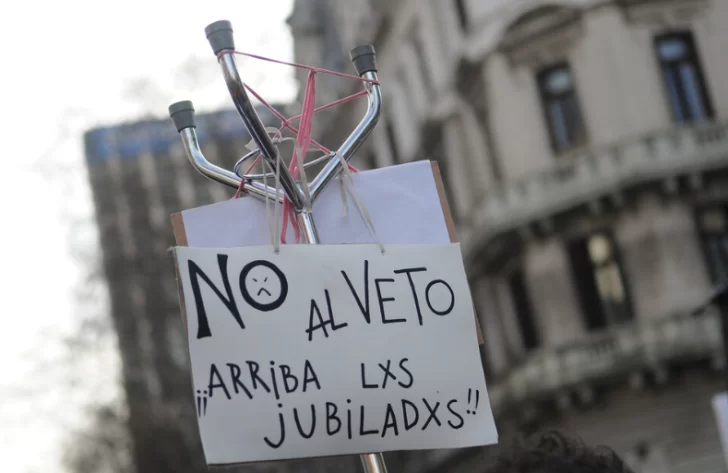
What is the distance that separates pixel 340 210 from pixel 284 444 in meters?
0.72

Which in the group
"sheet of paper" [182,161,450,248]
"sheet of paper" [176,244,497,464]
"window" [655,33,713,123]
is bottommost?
"sheet of paper" [176,244,497,464]

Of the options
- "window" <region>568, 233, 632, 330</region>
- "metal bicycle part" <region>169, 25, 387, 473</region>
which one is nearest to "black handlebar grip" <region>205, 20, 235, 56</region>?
"metal bicycle part" <region>169, 25, 387, 473</region>

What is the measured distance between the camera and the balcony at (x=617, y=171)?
69.4 ft

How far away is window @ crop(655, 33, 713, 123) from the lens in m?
21.8

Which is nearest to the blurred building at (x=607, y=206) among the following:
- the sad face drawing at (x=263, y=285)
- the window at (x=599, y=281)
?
the window at (x=599, y=281)

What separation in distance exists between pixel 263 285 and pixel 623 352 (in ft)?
61.9

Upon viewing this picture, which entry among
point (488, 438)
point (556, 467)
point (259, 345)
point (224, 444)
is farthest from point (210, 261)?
point (556, 467)

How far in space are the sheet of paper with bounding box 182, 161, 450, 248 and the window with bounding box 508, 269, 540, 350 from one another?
20.2 m

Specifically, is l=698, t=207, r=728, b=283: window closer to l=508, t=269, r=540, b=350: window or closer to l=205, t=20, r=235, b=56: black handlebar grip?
l=508, t=269, r=540, b=350: window

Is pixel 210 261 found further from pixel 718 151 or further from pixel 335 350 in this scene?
pixel 718 151

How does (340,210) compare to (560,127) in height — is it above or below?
below

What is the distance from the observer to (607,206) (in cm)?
2180

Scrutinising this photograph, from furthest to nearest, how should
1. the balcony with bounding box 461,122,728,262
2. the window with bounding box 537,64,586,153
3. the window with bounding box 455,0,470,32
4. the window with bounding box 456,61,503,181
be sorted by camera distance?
the window with bounding box 455,0,470,32 < the window with bounding box 456,61,503,181 < the window with bounding box 537,64,586,153 < the balcony with bounding box 461,122,728,262

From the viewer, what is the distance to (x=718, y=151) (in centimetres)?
2119
